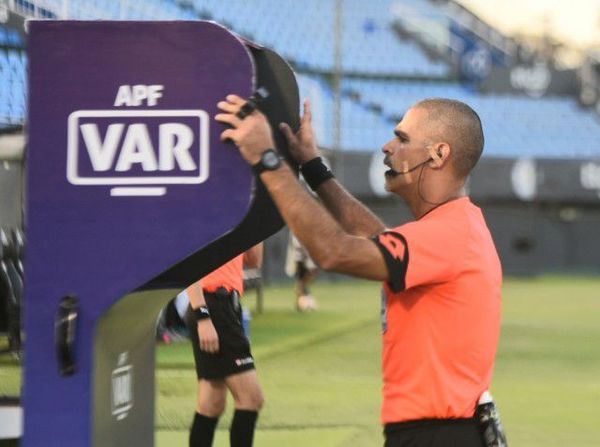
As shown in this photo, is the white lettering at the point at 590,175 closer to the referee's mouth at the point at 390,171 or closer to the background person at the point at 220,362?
the background person at the point at 220,362

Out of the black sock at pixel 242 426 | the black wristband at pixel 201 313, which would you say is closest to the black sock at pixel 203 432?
the black sock at pixel 242 426

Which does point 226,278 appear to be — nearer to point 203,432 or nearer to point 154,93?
point 203,432

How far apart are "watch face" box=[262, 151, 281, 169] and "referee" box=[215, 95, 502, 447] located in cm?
24

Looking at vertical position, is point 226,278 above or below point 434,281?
below

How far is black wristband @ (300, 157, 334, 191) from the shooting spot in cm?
345

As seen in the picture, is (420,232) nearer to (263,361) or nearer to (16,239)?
(16,239)

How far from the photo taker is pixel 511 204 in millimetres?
29828

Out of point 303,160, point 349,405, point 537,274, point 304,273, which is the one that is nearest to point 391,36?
point 537,274

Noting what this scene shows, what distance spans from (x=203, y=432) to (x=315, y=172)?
2855 millimetres

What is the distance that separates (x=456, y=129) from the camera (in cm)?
325

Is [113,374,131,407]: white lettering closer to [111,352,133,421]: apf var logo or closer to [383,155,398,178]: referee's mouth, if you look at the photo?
[111,352,133,421]: apf var logo

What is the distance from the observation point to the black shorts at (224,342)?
6.02m

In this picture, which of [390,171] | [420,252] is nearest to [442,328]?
[420,252]

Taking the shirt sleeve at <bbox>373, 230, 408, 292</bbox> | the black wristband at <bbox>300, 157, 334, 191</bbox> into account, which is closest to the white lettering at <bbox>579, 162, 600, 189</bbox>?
the black wristband at <bbox>300, 157, 334, 191</bbox>
